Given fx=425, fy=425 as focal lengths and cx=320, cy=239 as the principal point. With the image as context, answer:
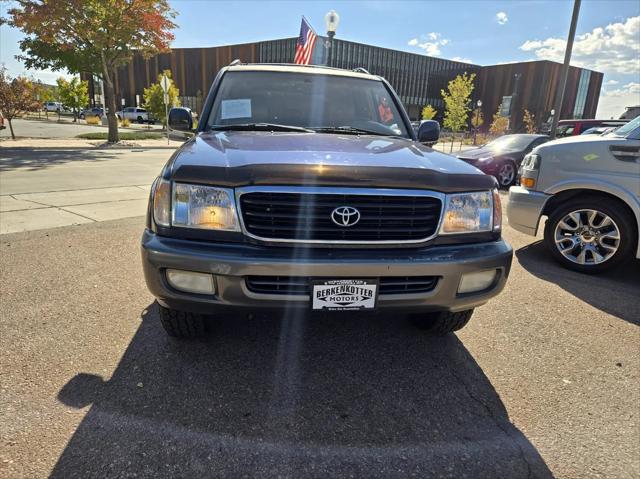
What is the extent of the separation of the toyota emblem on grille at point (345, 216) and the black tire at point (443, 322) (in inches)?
40.0

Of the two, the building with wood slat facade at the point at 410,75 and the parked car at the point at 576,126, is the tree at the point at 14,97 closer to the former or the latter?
the parked car at the point at 576,126

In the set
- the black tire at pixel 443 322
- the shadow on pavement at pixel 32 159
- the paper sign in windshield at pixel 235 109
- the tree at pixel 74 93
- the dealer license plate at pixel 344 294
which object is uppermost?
the tree at pixel 74 93

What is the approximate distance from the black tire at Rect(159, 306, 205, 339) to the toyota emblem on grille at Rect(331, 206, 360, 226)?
1059mm

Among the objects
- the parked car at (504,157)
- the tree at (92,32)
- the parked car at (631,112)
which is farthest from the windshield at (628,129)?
the tree at (92,32)

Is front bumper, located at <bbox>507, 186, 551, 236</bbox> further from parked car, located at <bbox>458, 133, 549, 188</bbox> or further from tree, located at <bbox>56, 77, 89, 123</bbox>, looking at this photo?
tree, located at <bbox>56, 77, 89, 123</bbox>

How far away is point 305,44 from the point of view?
12.4m

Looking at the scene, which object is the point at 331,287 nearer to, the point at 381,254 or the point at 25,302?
the point at 381,254

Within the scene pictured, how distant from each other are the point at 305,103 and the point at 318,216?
165 centimetres

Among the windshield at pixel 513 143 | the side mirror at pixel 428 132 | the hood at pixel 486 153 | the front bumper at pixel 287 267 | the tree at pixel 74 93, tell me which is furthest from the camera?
the tree at pixel 74 93

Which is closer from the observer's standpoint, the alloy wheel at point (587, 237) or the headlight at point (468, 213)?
the headlight at point (468, 213)

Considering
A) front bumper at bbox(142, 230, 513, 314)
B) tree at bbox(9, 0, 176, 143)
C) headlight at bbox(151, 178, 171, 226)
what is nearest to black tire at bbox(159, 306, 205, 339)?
front bumper at bbox(142, 230, 513, 314)

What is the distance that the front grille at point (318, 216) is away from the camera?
2109mm

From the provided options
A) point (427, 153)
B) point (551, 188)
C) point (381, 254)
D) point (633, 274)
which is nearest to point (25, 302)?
point (381, 254)

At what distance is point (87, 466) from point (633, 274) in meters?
5.38
